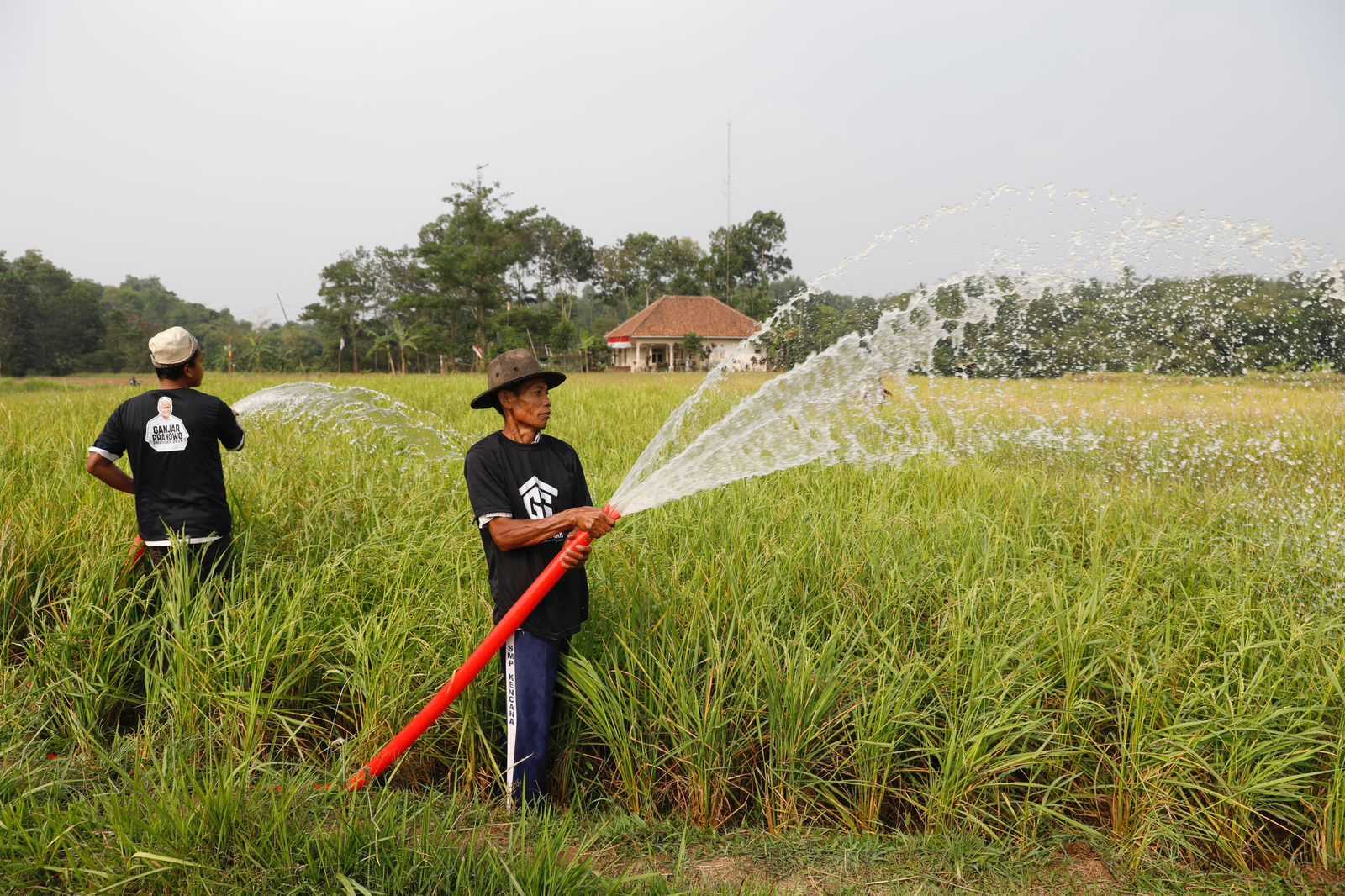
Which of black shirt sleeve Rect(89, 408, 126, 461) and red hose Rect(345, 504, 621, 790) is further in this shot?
black shirt sleeve Rect(89, 408, 126, 461)

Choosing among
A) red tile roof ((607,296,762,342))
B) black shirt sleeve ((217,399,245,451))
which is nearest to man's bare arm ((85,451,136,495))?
black shirt sleeve ((217,399,245,451))

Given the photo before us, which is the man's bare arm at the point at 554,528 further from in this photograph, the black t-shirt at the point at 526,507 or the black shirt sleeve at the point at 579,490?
the black shirt sleeve at the point at 579,490

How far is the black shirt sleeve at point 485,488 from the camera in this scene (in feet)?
7.73

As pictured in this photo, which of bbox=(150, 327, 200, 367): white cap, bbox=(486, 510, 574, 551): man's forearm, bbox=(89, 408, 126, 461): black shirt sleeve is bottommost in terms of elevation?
bbox=(486, 510, 574, 551): man's forearm

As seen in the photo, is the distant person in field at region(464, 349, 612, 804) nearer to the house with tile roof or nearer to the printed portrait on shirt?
the printed portrait on shirt

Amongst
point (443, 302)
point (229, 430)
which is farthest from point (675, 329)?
point (229, 430)

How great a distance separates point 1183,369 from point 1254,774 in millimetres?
3545

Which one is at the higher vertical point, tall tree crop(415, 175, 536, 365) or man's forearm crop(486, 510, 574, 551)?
tall tree crop(415, 175, 536, 365)

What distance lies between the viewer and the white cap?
9.72ft

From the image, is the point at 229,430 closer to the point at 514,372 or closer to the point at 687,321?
the point at 514,372

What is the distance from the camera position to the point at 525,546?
238 centimetres

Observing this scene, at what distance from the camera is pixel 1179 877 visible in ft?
7.54

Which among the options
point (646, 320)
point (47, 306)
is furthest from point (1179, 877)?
point (47, 306)

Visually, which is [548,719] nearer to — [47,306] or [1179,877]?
[1179,877]
